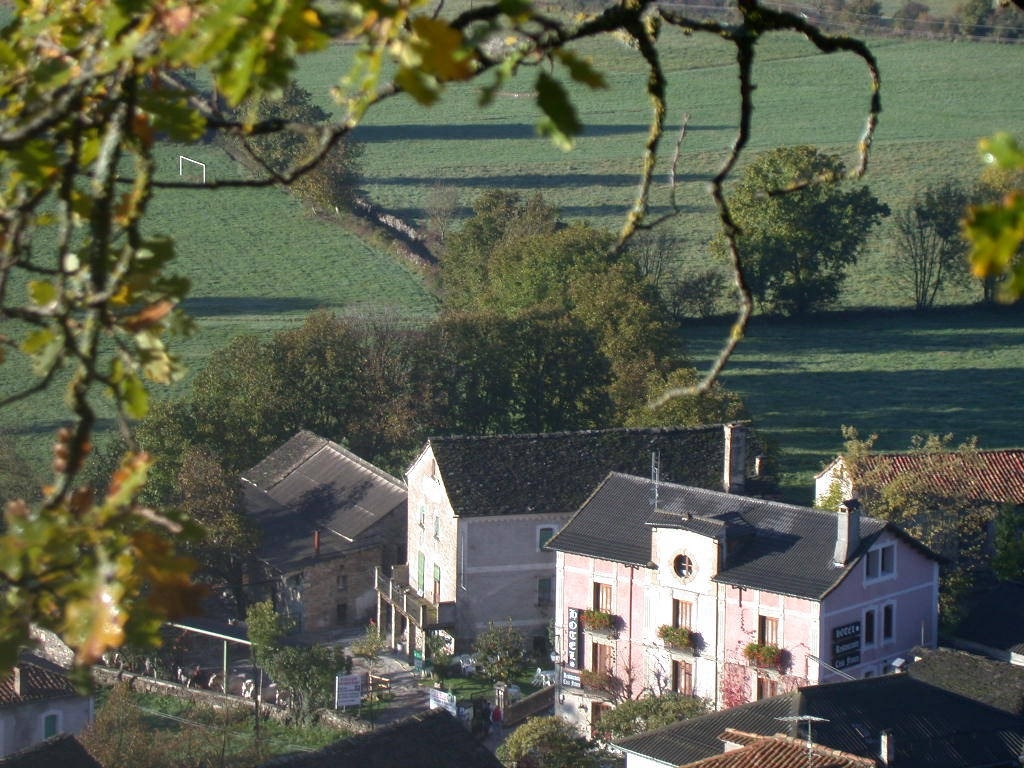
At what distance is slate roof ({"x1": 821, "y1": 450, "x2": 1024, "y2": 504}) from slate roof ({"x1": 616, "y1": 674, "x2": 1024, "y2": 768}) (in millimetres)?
11476

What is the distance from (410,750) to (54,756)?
5409mm

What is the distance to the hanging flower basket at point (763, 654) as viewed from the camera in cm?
3011

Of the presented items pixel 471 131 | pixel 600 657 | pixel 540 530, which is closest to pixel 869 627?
pixel 600 657

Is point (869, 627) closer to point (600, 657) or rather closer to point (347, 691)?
point (600, 657)

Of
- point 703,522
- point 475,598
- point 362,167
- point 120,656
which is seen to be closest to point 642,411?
point 475,598

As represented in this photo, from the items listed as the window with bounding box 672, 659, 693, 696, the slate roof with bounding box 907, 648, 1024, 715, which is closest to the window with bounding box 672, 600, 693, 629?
the window with bounding box 672, 659, 693, 696

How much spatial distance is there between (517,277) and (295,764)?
36.4 metres

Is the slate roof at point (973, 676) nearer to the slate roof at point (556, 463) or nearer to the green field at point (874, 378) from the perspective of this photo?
the slate roof at point (556, 463)

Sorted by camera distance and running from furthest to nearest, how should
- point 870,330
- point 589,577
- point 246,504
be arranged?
point 870,330 < point 246,504 < point 589,577

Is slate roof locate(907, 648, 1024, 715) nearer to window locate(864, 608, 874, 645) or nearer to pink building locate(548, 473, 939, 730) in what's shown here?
window locate(864, 608, 874, 645)

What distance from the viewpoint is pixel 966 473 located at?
38.0 meters

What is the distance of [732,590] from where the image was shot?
1220 inches

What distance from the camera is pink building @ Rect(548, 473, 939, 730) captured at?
30.1m

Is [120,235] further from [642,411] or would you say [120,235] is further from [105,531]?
[642,411]
